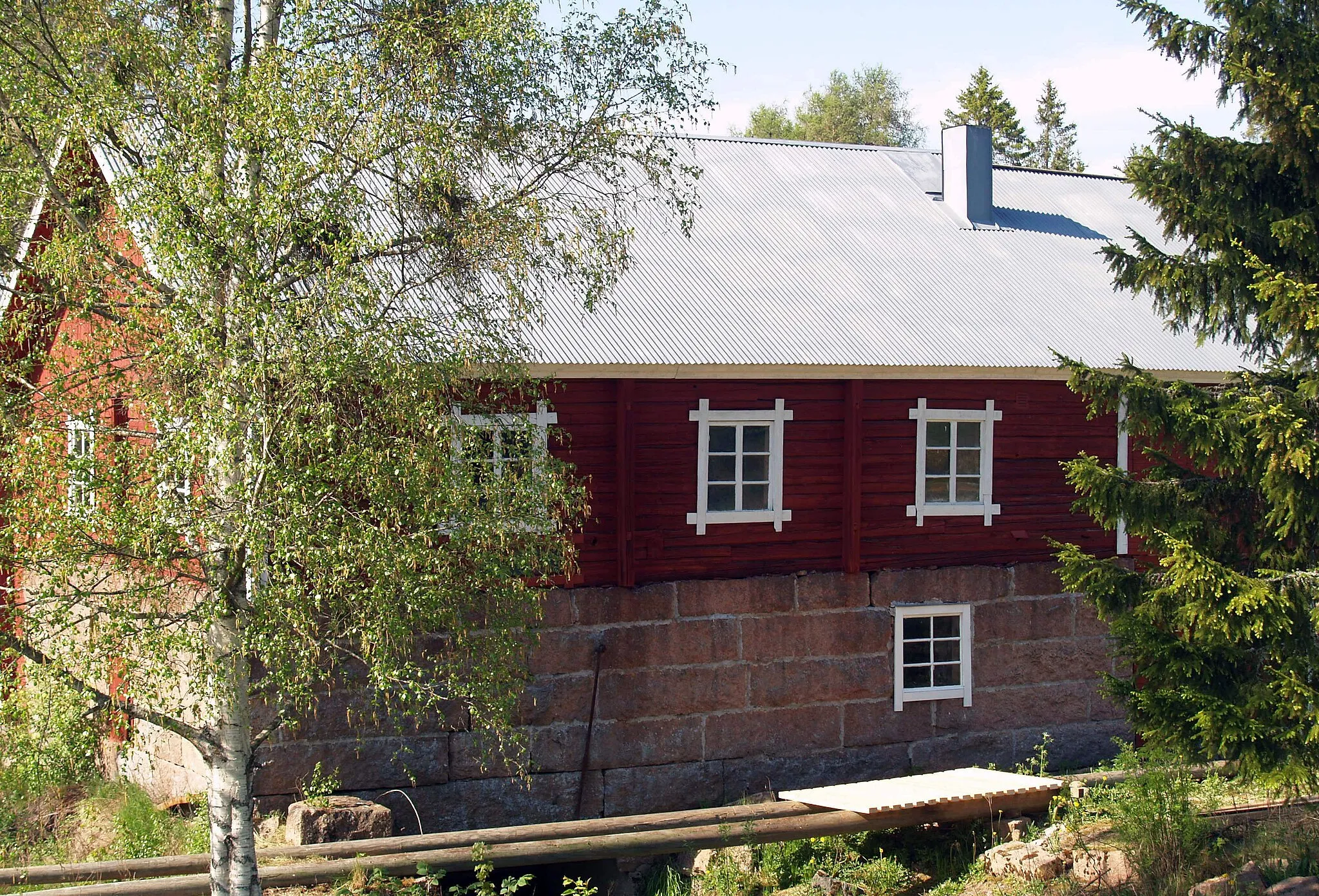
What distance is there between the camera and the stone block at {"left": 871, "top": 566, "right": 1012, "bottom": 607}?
1414 centimetres

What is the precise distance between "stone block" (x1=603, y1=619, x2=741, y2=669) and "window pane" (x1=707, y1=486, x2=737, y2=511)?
1.17 m

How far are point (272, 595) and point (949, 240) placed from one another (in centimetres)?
1218

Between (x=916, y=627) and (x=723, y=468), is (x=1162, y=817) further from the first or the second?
(x=723, y=468)

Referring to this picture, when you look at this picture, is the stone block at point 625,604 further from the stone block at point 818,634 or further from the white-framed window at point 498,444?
the white-framed window at point 498,444

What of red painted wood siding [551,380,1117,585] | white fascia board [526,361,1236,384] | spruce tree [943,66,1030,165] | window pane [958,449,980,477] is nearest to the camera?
white fascia board [526,361,1236,384]

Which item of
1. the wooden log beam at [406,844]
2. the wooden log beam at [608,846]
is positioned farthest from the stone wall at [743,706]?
the wooden log beam at [608,846]

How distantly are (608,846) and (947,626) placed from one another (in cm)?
559

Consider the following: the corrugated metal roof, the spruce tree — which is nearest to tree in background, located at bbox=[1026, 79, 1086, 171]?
the spruce tree

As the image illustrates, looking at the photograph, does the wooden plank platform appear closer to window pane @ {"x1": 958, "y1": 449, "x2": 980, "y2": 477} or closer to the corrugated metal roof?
window pane @ {"x1": 958, "y1": 449, "x2": 980, "y2": 477}

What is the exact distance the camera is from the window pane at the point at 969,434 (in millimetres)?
14641

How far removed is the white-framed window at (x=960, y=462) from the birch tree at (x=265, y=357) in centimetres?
621

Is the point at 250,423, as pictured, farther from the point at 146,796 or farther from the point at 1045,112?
the point at 1045,112

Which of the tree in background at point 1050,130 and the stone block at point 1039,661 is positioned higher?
the tree in background at point 1050,130

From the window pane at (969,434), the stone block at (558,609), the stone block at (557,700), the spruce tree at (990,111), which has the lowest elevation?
the stone block at (557,700)
